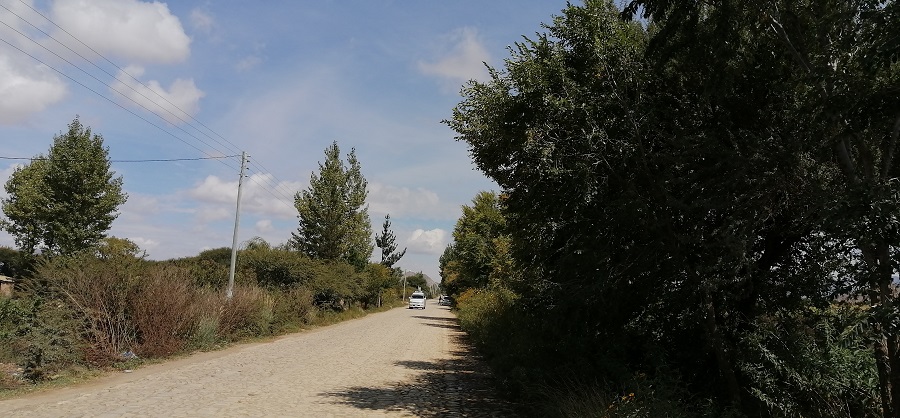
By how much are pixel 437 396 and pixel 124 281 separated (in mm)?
8902

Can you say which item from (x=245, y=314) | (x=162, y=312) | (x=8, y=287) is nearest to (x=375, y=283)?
(x=245, y=314)

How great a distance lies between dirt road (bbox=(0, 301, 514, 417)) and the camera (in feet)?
27.1

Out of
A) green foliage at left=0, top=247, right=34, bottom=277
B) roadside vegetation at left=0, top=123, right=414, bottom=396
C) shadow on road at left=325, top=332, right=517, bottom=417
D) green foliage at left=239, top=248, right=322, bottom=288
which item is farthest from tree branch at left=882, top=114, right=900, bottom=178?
green foliage at left=0, top=247, right=34, bottom=277

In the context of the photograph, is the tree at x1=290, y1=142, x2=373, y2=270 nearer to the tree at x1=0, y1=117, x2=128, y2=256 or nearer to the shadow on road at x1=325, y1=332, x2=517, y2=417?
the tree at x1=0, y1=117, x2=128, y2=256

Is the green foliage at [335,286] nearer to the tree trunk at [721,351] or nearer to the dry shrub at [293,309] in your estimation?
the dry shrub at [293,309]

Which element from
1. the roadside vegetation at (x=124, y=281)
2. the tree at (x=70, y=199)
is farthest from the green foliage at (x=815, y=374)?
the tree at (x=70, y=199)

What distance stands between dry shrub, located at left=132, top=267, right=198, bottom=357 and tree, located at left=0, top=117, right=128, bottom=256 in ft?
59.1

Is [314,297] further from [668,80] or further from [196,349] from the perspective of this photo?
[668,80]

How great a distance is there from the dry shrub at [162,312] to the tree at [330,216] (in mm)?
24118

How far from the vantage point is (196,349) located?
1656cm

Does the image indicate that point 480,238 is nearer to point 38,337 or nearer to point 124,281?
point 124,281

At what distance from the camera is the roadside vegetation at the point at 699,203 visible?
6.28 meters

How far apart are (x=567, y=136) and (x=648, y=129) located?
1088 mm

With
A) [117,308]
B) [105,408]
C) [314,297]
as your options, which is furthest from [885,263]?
[314,297]
